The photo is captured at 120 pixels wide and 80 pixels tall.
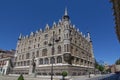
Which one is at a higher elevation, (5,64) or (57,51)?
(57,51)

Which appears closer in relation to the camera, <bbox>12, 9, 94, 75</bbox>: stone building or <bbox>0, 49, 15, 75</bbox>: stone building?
<bbox>12, 9, 94, 75</bbox>: stone building

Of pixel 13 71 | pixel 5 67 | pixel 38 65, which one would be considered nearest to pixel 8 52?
pixel 5 67

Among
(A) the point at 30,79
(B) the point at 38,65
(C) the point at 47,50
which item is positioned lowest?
(A) the point at 30,79

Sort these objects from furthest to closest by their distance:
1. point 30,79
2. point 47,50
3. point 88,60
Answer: point 88,60 < point 47,50 < point 30,79

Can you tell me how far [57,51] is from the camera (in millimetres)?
47281

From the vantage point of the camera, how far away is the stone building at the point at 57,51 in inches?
1768

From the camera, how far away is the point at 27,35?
6275 centimetres

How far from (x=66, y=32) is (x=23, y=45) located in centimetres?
2496

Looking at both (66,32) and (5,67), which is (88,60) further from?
(5,67)

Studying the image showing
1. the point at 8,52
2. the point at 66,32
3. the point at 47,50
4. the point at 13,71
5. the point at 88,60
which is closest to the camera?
the point at 66,32

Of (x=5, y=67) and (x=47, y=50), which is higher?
(x=47, y=50)

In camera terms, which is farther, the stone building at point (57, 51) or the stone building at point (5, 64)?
the stone building at point (5, 64)

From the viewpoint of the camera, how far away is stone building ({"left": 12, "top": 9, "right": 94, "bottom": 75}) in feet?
147

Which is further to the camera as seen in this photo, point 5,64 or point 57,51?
point 5,64
